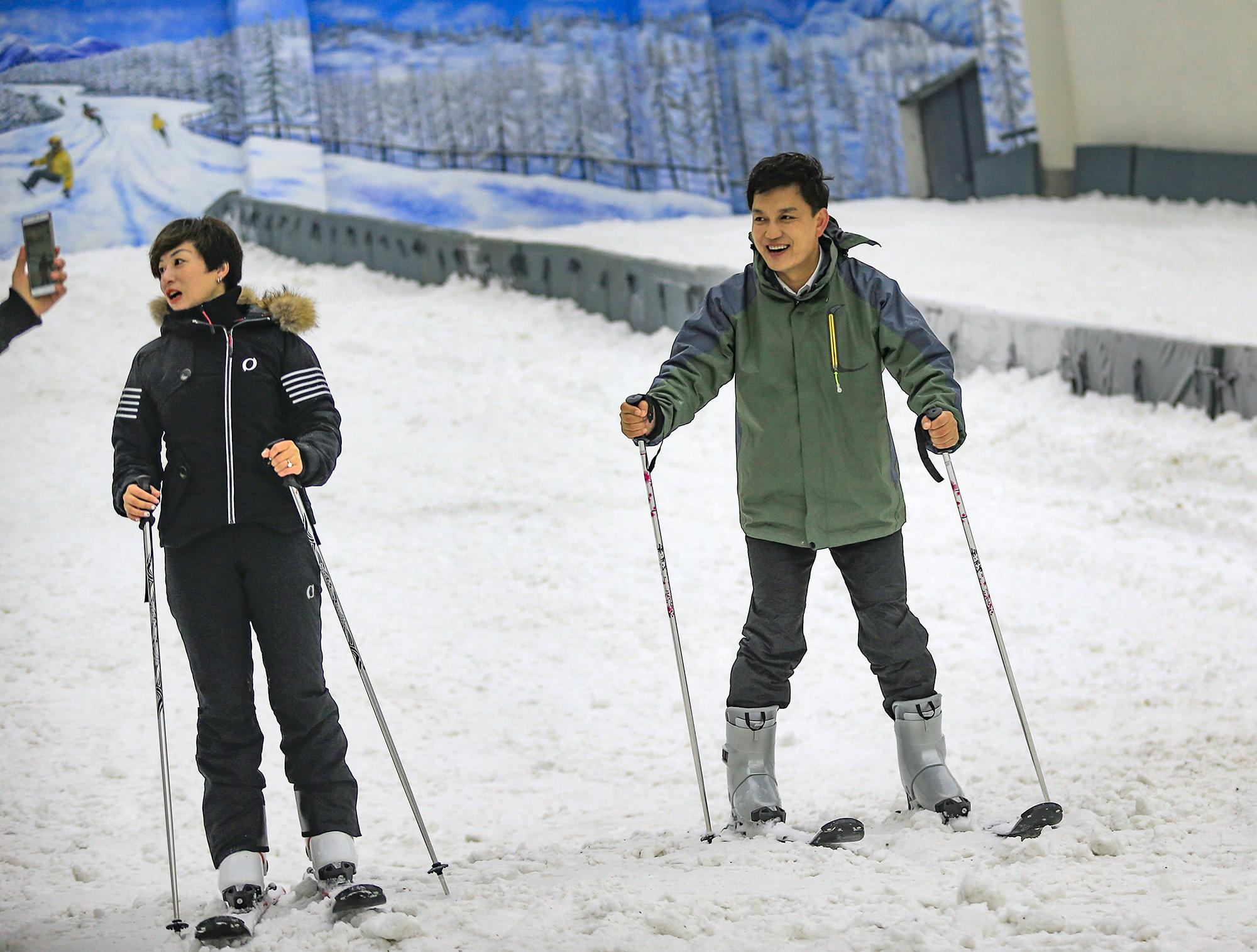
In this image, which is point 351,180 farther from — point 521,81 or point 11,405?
point 11,405

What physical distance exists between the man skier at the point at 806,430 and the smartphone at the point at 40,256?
1377mm

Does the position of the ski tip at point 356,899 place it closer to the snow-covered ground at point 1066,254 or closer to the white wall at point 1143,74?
the snow-covered ground at point 1066,254

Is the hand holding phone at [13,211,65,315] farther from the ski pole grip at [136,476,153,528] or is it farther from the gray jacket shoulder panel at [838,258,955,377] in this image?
the gray jacket shoulder panel at [838,258,955,377]

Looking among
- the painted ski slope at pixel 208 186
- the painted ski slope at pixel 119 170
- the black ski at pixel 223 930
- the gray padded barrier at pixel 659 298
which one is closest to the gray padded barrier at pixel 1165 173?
the painted ski slope at pixel 208 186

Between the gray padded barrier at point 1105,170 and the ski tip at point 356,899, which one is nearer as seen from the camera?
the ski tip at point 356,899

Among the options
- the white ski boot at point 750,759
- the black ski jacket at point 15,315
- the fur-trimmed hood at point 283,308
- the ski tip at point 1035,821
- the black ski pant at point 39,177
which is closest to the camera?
the ski tip at point 1035,821

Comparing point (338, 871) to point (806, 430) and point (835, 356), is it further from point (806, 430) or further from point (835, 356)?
point (835, 356)

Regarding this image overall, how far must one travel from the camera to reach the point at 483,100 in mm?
13031

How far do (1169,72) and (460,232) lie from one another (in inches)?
235

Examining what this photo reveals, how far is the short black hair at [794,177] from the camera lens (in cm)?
249

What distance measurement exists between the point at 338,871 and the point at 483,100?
11.8 metres

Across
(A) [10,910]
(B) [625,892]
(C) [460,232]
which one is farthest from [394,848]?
(C) [460,232]

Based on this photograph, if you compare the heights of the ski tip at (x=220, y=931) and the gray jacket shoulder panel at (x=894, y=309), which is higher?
the gray jacket shoulder panel at (x=894, y=309)

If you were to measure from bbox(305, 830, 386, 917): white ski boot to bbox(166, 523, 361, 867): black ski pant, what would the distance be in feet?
0.08
